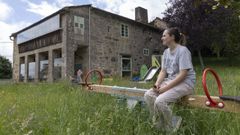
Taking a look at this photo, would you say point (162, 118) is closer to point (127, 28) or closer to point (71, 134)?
point (71, 134)

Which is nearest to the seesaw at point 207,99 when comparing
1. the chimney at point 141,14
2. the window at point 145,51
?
the window at point 145,51

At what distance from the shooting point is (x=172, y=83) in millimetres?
3287

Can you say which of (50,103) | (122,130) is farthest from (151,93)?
(50,103)

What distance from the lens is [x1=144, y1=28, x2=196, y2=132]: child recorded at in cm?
317

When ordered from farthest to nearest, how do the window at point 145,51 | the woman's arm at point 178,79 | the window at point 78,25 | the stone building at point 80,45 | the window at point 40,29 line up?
the window at point 145,51, the window at point 40,29, the window at point 78,25, the stone building at point 80,45, the woman's arm at point 178,79

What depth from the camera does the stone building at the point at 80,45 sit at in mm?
18062

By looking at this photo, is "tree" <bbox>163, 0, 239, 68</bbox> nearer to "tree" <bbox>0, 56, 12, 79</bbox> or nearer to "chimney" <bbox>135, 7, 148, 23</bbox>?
"chimney" <bbox>135, 7, 148, 23</bbox>

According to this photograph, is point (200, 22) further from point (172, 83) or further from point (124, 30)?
point (172, 83)

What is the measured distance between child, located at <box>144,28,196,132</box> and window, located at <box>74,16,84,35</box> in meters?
15.1

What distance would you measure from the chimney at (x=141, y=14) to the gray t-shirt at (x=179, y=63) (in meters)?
22.2

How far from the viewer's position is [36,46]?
21438 mm

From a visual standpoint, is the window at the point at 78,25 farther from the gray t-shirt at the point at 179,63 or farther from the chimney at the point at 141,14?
the gray t-shirt at the point at 179,63

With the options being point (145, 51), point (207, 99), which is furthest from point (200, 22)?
point (207, 99)

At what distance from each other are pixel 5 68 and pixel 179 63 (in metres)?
37.0
